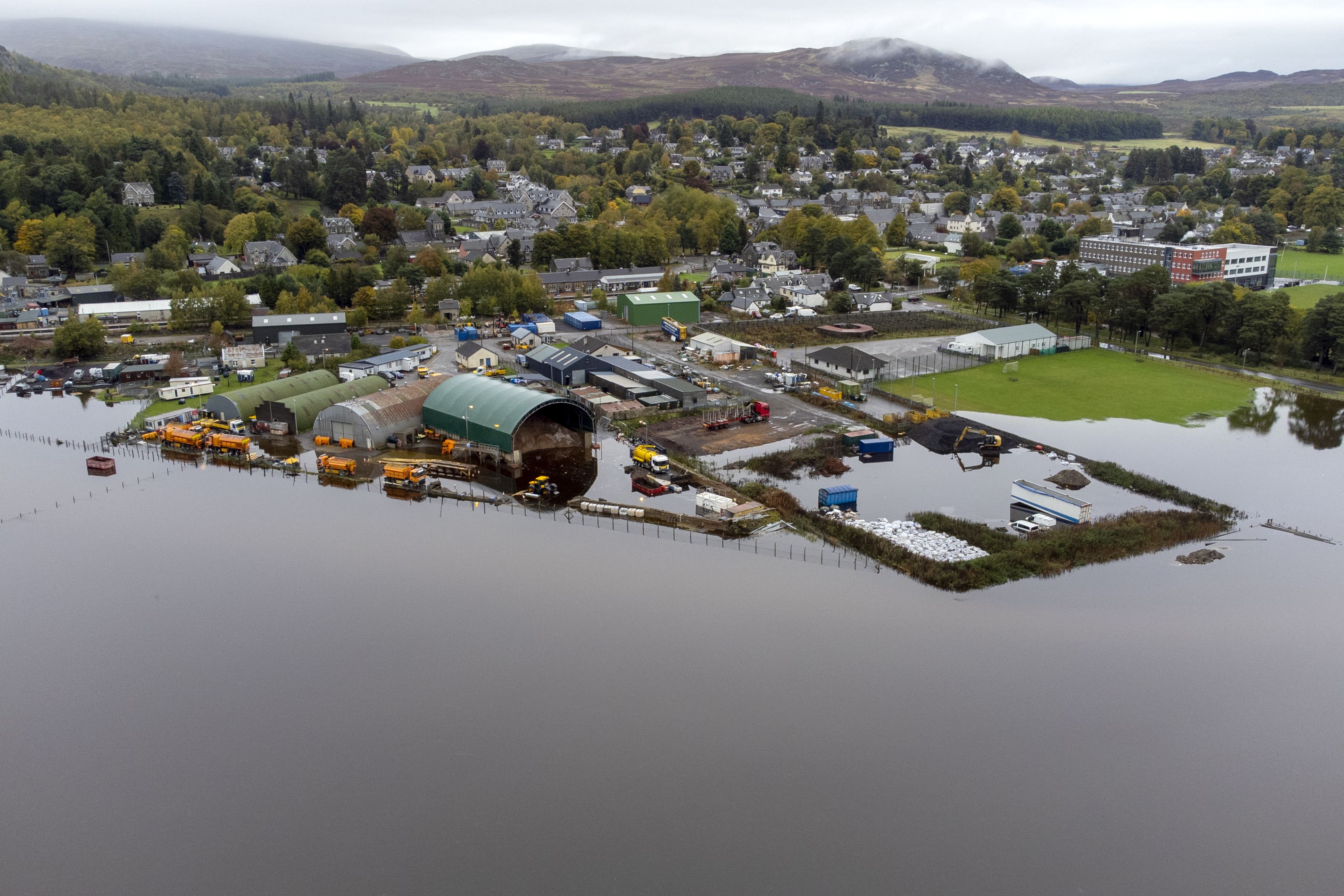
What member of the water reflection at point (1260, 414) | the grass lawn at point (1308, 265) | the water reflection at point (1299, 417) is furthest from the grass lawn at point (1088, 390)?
the grass lawn at point (1308, 265)

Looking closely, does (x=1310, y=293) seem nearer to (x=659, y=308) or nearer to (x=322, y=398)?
(x=659, y=308)

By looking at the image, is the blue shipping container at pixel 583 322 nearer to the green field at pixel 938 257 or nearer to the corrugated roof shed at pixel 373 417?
the corrugated roof shed at pixel 373 417

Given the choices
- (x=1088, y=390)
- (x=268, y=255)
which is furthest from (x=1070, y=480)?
(x=268, y=255)

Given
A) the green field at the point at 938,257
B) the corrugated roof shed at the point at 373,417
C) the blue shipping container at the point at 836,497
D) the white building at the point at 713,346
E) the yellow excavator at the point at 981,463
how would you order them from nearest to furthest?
the blue shipping container at the point at 836,497
the yellow excavator at the point at 981,463
the corrugated roof shed at the point at 373,417
the white building at the point at 713,346
the green field at the point at 938,257

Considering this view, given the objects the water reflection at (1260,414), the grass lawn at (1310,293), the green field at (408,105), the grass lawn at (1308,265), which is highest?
the green field at (408,105)

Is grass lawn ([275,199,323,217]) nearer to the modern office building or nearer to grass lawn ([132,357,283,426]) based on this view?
grass lawn ([132,357,283,426])

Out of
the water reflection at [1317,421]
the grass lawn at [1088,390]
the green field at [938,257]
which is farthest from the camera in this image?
the green field at [938,257]

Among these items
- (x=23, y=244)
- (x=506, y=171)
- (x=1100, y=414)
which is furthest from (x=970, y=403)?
(x=506, y=171)
